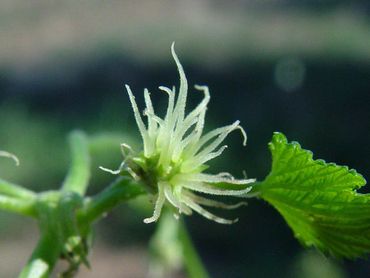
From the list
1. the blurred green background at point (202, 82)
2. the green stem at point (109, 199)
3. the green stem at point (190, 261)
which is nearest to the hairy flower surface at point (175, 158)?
the green stem at point (109, 199)

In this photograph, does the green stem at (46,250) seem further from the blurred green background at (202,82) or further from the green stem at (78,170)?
the blurred green background at (202,82)

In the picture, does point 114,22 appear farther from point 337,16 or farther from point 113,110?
point 113,110

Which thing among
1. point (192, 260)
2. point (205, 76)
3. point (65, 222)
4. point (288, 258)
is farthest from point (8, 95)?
point (65, 222)

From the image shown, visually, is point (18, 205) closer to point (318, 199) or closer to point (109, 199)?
point (109, 199)

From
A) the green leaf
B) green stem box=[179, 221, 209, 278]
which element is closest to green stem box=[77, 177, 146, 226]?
the green leaf

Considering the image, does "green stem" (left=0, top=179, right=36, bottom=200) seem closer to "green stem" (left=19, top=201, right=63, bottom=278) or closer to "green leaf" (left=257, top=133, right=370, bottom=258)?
"green stem" (left=19, top=201, right=63, bottom=278)

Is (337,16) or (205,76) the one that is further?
(337,16)
